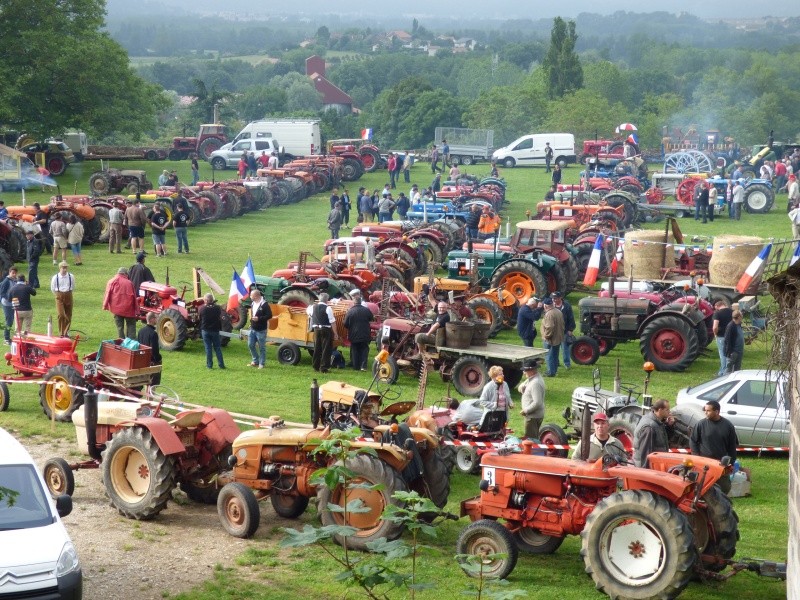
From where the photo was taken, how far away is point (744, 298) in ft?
72.5

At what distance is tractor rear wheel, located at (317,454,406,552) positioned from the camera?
10.7m

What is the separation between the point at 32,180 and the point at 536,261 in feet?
66.4

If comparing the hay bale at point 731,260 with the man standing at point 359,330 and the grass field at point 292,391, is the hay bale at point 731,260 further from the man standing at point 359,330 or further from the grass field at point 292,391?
the man standing at point 359,330

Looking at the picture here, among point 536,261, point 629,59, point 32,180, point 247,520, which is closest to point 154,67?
point 629,59

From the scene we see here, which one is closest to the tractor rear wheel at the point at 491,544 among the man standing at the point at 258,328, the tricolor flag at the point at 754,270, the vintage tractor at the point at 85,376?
the vintage tractor at the point at 85,376

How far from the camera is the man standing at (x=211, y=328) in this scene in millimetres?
18094

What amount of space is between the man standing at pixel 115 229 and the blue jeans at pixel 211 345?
33.0 feet

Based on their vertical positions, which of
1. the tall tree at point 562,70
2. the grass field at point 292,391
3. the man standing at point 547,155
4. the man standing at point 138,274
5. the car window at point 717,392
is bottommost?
the grass field at point 292,391

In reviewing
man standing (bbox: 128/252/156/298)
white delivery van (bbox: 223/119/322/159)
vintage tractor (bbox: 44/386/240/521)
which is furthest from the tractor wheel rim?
white delivery van (bbox: 223/119/322/159)

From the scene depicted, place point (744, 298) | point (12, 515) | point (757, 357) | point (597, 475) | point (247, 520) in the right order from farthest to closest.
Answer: point (744, 298) < point (757, 357) < point (247, 520) < point (597, 475) < point (12, 515)

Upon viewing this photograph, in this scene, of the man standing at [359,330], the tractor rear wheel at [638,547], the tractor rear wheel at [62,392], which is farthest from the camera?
the man standing at [359,330]

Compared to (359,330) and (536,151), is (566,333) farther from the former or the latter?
(536,151)

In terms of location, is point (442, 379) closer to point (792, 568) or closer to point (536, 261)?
point (536, 261)

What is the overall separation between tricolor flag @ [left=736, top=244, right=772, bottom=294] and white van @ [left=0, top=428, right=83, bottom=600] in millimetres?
14041
